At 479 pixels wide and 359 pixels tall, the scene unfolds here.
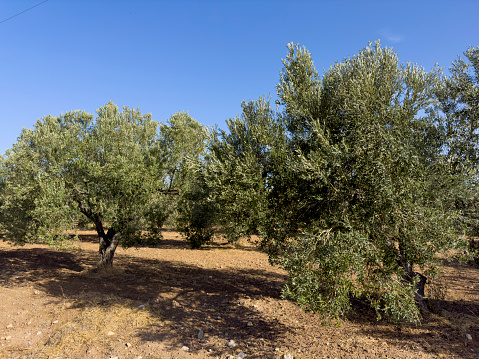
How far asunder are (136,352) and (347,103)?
10054mm

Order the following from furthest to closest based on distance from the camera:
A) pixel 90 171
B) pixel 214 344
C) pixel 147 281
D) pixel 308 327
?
pixel 147 281, pixel 90 171, pixel 308 327, pixel 214 344

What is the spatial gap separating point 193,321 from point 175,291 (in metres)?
4.01

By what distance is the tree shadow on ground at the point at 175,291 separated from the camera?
9.59 m

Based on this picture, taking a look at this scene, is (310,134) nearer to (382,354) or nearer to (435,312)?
(382,354)

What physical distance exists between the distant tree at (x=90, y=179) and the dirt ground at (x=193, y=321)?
2971 millimetres

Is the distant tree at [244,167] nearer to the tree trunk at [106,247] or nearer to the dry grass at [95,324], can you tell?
the dry grass at [95,324]

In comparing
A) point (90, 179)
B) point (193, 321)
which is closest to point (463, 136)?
point (193, 321)

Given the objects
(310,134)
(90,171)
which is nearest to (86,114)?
(90,171)

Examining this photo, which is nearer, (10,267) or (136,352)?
(136,352)

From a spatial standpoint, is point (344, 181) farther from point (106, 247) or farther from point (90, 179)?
point (106, 247)

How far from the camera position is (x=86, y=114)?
17516 mm

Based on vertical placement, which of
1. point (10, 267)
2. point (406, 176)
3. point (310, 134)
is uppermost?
point (310, 134)

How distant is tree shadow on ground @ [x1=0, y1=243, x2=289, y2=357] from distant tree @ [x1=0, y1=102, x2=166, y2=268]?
2.90m

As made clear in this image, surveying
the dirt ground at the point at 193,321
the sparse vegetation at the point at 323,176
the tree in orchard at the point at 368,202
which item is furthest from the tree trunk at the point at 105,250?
the tree in orchard at the point at 368,202
